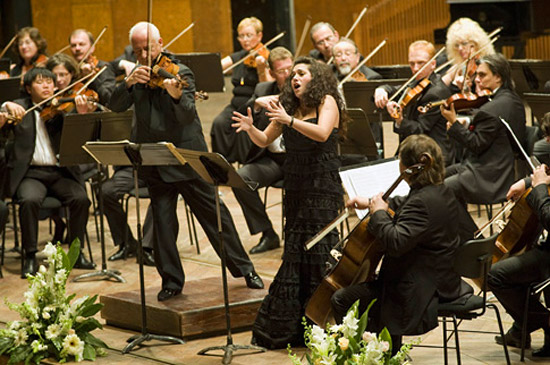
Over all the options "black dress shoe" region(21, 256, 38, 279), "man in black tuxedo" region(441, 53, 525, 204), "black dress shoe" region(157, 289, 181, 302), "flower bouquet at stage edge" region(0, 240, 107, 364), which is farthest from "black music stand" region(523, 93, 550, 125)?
"black dress shoe" region(21, 256, 38, 279)

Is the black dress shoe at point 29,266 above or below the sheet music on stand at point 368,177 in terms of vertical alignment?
below

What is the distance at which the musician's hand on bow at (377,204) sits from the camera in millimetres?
4137

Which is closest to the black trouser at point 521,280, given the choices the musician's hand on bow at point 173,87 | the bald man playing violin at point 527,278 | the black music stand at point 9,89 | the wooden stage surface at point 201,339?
the bald man playing violin at point 527,278

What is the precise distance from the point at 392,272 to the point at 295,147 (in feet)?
3.38

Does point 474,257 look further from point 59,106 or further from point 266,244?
point 59,106

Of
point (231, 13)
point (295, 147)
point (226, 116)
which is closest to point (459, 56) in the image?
point (226, 116)

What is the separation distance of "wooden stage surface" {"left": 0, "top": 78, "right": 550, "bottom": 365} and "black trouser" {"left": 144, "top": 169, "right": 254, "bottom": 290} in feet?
0.74

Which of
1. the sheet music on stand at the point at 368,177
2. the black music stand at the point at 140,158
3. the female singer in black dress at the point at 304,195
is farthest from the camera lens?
the female singer in black dress at the point at 304,195

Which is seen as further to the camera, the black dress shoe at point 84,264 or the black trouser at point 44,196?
the black dress shoe at point 84,264

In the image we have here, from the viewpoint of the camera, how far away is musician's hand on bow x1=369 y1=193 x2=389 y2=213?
414cm

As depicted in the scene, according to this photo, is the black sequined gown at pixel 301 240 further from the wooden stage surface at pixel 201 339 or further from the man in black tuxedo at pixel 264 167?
the man in black tuxedo at pixel 264 167

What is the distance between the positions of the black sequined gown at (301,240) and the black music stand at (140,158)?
0.53m

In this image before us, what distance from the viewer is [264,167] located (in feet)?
21.7

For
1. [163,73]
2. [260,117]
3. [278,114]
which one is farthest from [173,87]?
[260,117]
